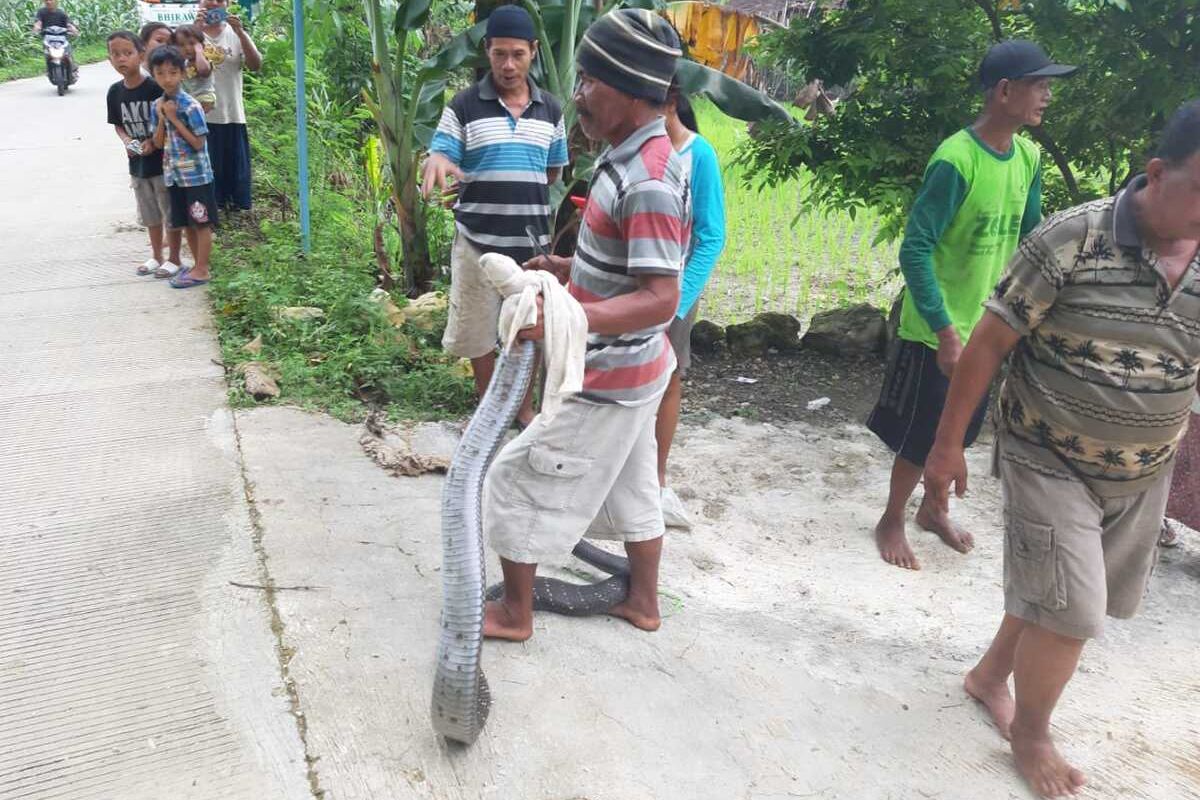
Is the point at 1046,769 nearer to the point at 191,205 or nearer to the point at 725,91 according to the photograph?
the point at 725,91

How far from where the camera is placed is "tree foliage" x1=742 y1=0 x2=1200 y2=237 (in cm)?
455

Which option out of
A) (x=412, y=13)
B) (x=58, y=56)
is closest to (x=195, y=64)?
(x=412, y=13)

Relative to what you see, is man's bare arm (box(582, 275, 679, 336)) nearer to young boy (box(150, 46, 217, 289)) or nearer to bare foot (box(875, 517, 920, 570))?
bare foot (box(875, 517, 920, 570))

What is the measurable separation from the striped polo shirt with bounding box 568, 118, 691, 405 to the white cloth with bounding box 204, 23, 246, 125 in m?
5.21

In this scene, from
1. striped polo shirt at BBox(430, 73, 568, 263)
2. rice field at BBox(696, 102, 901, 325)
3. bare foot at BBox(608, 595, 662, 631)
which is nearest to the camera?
bare foot at BBox(608, 595, 662, 631)

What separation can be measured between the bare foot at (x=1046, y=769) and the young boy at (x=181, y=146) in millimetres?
5202

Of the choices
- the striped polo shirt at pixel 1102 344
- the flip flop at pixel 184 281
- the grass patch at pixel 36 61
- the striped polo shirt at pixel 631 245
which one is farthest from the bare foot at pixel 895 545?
the grass patch at pixel 36 61

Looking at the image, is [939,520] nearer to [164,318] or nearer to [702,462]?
[702,462]

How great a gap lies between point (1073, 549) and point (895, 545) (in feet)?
4.70

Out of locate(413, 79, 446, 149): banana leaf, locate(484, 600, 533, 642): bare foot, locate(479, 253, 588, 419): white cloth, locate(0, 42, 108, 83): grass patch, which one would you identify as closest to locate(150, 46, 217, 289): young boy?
locate(413, 79, 446, 149): banana leaf

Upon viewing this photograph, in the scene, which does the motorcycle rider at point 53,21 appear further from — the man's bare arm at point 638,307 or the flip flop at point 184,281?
the man's bare arm at point 638,307

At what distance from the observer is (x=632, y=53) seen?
7.68 ft

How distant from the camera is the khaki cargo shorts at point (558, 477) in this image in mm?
2607

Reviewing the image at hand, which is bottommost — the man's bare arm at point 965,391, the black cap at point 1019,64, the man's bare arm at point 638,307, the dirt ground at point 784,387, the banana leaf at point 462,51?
the dirt ground at point 784,387
